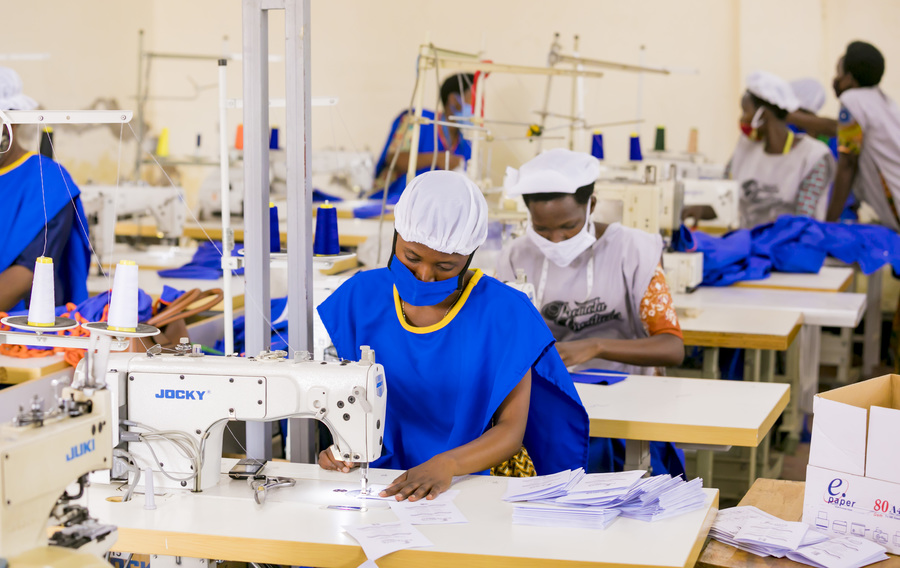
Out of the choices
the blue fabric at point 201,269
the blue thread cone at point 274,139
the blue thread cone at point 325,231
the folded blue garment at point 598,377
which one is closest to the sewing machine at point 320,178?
the blue thread cone at point 274,139

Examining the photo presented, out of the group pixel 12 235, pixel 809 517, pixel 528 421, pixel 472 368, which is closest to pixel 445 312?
pixel 472 368

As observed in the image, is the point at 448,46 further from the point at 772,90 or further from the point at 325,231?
the point at 325,231

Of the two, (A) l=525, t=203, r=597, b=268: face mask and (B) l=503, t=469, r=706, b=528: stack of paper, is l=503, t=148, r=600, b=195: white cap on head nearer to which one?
(A) l=525, t=203, r=597, b=268: face mask

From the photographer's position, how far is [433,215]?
1.99 meters

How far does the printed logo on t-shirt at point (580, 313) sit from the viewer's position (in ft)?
10.1

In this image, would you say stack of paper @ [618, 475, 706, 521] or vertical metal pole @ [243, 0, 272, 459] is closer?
stack of paper @ [618, 475, 706, 521]

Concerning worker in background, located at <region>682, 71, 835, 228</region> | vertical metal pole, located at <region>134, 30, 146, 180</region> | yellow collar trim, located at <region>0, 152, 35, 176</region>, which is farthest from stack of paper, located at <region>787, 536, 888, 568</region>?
vertical metal pole, located at <region>134, 30, 146, 180</region>

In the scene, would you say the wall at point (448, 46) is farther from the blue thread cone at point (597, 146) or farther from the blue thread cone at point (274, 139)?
the blue thread cone at point (597, 146)

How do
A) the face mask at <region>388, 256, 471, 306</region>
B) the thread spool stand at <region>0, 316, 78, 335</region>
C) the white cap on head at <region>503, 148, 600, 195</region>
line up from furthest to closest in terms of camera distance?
the white cap on head at <region>503, 148, 600, 195</region>, the face mask at <region>388, 256, 471, 306</region>, the thread spool stand at <region>0, 316, 78, 335</region>

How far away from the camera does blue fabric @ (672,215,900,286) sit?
180 inches

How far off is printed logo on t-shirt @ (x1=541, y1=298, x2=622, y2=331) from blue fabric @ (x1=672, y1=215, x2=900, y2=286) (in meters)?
1.53

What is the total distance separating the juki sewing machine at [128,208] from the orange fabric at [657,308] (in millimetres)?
2228

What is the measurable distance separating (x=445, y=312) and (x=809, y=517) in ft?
2.77

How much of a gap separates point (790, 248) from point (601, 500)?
3.48m
